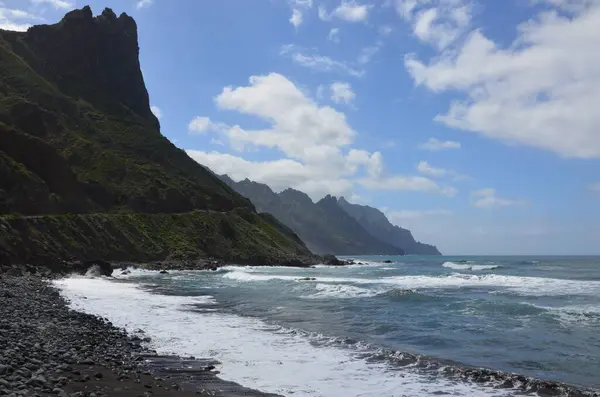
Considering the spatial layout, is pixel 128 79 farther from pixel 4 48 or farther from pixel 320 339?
pixel 320 339

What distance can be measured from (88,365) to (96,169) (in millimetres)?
119176

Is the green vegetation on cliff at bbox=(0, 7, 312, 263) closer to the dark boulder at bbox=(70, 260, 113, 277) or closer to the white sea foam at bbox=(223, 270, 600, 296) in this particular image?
the dark boulder at bbox=(70, 260, 113, 277)

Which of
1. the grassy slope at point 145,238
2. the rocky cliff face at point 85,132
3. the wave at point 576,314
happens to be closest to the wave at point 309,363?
the wave at point 576,314

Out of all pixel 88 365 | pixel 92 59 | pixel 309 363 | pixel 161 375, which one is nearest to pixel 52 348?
pixel 88 365

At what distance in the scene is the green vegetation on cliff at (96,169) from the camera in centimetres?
7550

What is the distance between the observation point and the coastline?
34.4 ft

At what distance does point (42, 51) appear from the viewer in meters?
172

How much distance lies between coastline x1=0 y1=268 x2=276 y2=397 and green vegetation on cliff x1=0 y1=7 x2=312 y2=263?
132 feet

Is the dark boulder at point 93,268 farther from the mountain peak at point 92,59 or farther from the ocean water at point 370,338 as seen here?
the mountain peak at point 92,59

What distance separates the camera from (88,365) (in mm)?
13125

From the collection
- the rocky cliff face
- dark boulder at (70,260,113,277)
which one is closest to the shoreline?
dark boulder at (70,260,113,277)

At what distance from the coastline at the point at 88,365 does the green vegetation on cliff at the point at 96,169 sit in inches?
1579

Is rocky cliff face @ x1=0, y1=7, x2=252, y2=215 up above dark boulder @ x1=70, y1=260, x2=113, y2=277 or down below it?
above

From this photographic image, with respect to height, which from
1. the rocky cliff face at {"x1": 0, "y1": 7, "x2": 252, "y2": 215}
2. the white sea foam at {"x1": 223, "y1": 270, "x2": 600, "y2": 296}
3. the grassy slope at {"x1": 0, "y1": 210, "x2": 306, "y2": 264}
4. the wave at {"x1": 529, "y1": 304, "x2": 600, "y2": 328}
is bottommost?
the white sea foam at {"x1": 223, "y1": 270, "x2": 600, "y2": 296}
